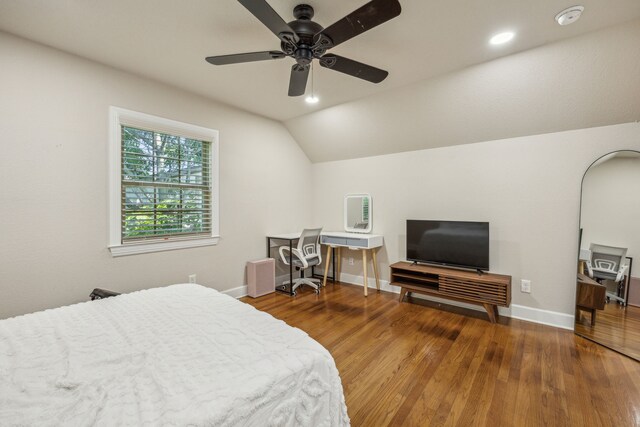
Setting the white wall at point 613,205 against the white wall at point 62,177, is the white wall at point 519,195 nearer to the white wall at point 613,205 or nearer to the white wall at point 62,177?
the white wall at point 613,205

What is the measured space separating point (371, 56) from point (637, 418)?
10.2ft

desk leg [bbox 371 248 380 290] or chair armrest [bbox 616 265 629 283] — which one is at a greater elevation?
chair armrest [bbox 616 265 629 283]

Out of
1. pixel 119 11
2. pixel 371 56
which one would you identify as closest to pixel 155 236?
pixel 119 11

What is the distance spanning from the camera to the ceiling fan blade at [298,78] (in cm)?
203

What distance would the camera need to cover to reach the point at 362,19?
153 cm

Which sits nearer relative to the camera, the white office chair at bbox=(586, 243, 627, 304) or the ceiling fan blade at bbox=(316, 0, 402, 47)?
the ceiling fan blade at bbox=(316, 0, 402, 47)

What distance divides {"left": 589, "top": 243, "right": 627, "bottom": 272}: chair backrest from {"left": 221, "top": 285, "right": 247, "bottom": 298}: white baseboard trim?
3.94 meters

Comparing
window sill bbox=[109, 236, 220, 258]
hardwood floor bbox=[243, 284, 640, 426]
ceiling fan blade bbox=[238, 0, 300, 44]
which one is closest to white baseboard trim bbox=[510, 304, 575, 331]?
hardwood floor bbox=[243, 284, 640, 426]

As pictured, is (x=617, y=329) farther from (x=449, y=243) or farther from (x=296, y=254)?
(x=296, y=254)

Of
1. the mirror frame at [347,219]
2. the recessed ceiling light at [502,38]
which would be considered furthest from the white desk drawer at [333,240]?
the recessed ceiling light at [502,38]

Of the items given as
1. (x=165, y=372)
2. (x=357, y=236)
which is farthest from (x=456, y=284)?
(x=165, y=372)

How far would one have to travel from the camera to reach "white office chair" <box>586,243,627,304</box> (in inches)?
97.8

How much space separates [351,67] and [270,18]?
727mm

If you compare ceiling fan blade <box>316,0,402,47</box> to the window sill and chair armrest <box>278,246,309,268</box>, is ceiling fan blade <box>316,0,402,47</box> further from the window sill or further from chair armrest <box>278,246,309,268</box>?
chair armrest <box>278,246,309,268</box>
